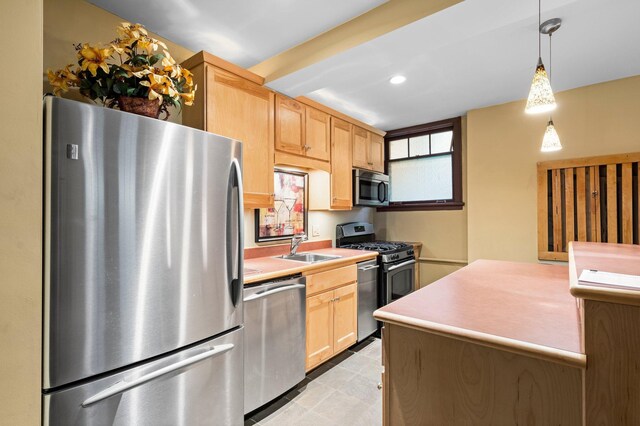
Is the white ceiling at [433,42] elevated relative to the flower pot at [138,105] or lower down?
elevated

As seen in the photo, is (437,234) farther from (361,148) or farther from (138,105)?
(138,105)

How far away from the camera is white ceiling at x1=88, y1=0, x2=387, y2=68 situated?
1.71 metres

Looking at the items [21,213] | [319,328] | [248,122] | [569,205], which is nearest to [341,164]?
[248,122]

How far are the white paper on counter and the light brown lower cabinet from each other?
171cm

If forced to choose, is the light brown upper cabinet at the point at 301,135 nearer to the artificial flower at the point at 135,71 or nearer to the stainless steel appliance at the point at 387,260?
the stainless steel appliance at the point at 387,260

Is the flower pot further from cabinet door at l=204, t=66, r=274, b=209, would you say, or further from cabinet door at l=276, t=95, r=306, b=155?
cabinet door at l=276, t=95, r=306, b=155

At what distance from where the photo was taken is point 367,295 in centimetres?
296

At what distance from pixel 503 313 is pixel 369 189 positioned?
2588 mm

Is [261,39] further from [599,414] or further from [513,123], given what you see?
[513,123]

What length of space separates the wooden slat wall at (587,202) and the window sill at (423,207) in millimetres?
848

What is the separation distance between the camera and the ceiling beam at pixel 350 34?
1.62 meters

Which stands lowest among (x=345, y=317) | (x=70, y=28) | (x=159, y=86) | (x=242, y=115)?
(x=345, y=317)

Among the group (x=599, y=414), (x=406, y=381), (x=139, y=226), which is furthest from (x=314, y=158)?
(x=599, y=414)

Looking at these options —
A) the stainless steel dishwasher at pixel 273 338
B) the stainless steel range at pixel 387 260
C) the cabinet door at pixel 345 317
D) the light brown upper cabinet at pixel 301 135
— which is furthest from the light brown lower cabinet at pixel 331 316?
the light brown upper cabinet at pixel 301 135
